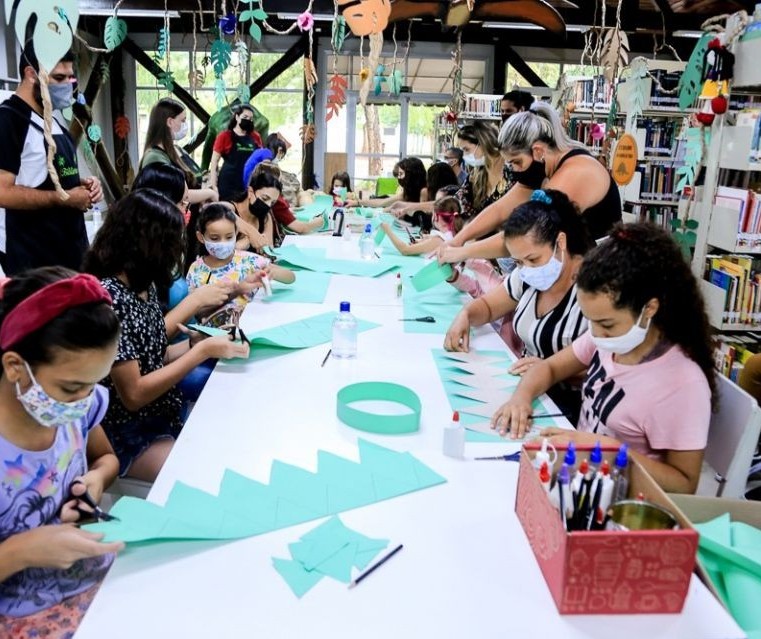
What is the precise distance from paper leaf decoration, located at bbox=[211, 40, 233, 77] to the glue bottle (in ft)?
9.25

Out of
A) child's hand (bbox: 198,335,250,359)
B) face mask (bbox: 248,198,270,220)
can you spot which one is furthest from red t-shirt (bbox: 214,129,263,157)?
child's hand (bbox: 198,335,250,359)

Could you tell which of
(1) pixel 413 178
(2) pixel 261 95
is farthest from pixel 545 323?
(2) pixel 261 95

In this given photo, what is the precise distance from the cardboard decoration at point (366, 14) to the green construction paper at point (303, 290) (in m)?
1.06

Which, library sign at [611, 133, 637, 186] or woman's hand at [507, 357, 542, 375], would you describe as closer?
woman's hand at [507, 357, 542, 375]

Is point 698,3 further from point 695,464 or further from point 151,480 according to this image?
point 151,480

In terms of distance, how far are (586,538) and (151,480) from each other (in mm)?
1341

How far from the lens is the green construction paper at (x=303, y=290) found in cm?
270

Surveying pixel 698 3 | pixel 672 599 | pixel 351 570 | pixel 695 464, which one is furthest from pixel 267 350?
pixel 698 3

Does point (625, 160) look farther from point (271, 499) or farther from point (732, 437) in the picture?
point (271, 499)

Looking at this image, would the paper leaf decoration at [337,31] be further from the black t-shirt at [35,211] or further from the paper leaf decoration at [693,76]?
the paper leaf decoration at [693,76]

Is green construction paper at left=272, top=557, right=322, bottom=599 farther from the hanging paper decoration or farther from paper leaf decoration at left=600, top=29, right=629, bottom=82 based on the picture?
the hanging paper decoration

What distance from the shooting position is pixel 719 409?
65.1 inches

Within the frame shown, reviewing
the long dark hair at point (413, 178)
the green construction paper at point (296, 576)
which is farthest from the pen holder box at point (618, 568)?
the long dark hair at point (413, 178)

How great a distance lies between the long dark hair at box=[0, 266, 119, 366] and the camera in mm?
1182
